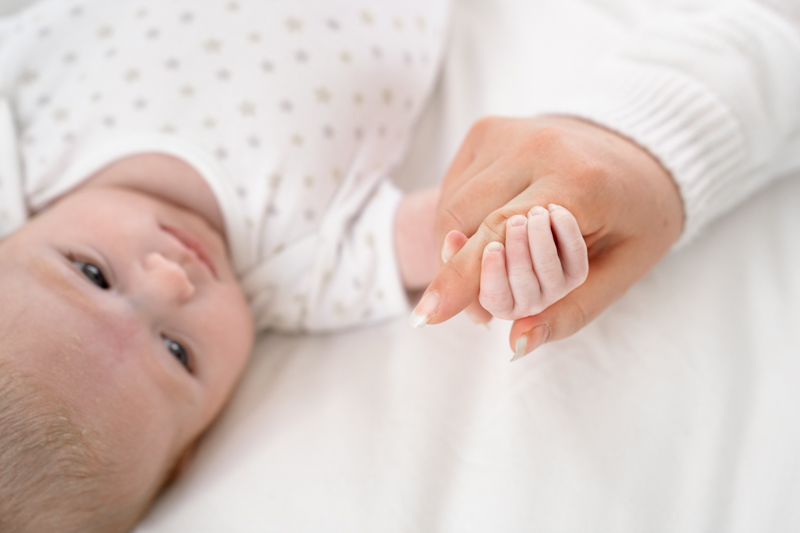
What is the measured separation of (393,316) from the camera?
916 millimetres

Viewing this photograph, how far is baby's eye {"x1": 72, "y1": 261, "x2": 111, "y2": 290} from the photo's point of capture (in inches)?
29.4

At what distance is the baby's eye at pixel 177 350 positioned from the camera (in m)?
0.78

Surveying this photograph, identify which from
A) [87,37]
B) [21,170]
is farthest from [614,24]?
[21,170]

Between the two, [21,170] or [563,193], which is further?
[21,170]

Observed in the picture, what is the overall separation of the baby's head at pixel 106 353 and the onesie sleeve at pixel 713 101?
1.89ft

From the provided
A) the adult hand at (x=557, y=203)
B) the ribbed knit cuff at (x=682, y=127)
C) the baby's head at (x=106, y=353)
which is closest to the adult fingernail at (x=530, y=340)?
the adult hand at (x=557, y=203)

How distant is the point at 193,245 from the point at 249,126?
0.22 metres

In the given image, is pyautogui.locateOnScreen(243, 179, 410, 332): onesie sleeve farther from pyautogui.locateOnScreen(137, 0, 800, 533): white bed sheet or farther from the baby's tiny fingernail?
the baby's tiny fingernail

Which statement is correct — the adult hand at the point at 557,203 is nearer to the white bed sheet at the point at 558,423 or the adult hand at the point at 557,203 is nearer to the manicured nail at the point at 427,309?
the manicured nail at the point at 427,309

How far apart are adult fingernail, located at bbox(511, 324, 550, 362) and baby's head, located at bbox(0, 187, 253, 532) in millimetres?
449

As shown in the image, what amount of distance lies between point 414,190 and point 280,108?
0.29 meters

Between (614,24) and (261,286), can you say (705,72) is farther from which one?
(261,286)

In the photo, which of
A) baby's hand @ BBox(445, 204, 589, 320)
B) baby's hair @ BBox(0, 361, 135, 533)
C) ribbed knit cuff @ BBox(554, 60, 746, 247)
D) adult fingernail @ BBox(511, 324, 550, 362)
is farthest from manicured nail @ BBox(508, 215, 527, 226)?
baby's hair @ BBox(0, 361, 135, 533)

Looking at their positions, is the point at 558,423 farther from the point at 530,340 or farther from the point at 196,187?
the point at 196,187
